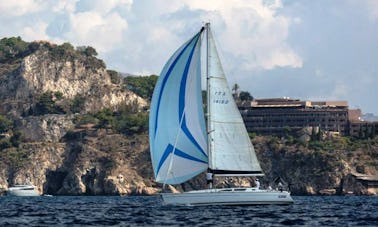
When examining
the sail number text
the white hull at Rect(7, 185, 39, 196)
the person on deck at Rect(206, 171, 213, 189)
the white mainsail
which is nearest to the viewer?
the person on deck at Rect(206, 171, 213, 189)

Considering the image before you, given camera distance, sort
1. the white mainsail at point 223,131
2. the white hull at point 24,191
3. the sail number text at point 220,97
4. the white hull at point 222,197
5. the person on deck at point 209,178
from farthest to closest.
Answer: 1. the white hull at point 24,191
2. the sail number text at point 220,97
3. the white mainsail at point 223,131
4. the white hull at point 222,197
5. the person on deck at point 209,178

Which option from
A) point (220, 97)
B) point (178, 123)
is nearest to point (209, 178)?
point (178, 123)

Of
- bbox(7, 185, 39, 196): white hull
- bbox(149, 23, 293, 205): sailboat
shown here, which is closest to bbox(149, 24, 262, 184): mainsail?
bbox(149, 23, 293, 205): sailboat

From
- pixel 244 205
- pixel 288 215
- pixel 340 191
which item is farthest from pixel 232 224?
pixel 340 191

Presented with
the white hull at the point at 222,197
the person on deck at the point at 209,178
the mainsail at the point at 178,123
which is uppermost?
the mainsail at the point at 178,123

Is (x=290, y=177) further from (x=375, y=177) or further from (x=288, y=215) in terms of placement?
(x=288, y=215)

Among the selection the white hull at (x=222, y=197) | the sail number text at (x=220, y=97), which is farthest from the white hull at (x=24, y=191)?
the sail number text at (x=220, y=97)

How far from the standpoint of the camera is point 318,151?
195875mm

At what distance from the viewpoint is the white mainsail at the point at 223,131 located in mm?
77188

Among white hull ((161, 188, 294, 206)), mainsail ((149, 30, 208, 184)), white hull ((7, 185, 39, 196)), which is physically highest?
mainsail ((149, 30, 208, 184))

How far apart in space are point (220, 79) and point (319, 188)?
114839 mm

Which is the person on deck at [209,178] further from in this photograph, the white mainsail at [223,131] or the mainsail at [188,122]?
the mainsail at [188,122]

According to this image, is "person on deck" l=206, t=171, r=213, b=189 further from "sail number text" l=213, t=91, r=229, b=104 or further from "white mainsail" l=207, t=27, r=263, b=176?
"sail number text" l=213, t=91, r=229, b=104

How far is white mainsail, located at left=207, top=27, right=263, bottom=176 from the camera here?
253 feet
